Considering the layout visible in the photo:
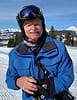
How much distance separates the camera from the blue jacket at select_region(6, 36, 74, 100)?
7.76 feet

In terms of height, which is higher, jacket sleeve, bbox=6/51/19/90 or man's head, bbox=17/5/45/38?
man's head, bbox=17/5/45/38

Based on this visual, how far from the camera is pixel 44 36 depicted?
8.02 feet

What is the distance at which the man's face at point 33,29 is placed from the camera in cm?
242

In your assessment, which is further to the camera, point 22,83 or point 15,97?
point 15,97

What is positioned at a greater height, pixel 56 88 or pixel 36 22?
pixel 36 22

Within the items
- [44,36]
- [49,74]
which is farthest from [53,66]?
[44,36]

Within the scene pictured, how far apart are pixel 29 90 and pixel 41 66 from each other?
0.17 meters

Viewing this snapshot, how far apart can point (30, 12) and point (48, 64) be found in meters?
0.35

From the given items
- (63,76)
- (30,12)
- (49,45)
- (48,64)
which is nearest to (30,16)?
(30,12)

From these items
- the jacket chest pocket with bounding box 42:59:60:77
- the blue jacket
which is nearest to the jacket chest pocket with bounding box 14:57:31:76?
the blue jacket

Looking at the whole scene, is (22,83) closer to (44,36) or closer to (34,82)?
(34,82)

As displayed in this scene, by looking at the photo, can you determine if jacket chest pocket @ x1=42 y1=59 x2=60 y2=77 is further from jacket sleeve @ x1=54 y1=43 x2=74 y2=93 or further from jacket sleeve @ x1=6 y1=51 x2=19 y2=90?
jacket sleeve @ x1=6 y1=51 x2=19 y2=90

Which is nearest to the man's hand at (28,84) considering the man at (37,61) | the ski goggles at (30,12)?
the man at (37,61)

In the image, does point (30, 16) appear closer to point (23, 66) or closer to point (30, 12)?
point (30, 12)
